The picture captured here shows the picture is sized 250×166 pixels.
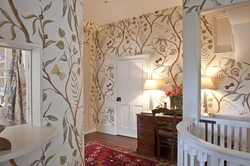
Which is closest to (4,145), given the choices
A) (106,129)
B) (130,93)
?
(130,93)

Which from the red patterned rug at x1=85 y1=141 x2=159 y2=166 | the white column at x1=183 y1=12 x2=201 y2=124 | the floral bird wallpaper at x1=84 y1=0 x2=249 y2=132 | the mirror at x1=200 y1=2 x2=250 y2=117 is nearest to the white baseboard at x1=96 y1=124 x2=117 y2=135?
the floral bird wallpaper at x1=84 y1=0 x2=249 y2=132

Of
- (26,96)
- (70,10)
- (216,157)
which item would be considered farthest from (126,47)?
(216,157)

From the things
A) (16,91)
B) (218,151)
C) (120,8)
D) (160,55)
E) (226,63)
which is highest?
(120,8)

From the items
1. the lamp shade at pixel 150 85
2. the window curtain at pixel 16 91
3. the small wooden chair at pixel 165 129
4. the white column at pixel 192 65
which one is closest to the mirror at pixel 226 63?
the small wooden chair at pixel 165 129

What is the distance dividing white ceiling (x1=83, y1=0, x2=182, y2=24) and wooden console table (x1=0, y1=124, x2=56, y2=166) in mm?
2896

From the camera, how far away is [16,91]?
1.71 metres

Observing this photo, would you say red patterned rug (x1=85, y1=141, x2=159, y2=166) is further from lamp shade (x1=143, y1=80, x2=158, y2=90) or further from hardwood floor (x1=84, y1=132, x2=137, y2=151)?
lamp shade (x1=143, y1=80, x2=158, y2=90)

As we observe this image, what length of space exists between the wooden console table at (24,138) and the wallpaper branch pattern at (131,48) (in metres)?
3.17

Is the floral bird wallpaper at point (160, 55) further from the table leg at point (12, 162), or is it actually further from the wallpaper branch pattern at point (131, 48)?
the table leg at point (12, 162)

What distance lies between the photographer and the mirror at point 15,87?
1.67m

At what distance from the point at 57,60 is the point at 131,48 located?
3.24m

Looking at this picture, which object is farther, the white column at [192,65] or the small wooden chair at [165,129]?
the small wooden chair at [165,129]

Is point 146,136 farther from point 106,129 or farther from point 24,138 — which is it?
point 24,138

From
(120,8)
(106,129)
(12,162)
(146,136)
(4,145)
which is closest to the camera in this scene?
(4,145)
